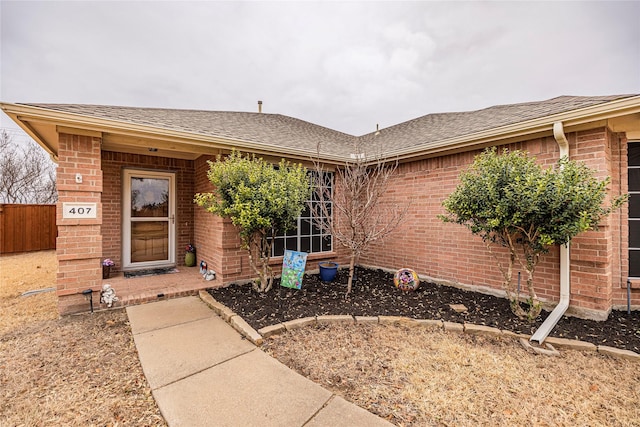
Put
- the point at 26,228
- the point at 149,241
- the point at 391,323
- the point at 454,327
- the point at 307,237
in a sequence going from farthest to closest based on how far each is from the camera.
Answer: the point at 26,228 → the point at 149,241 → the point at 307,237 → the point at 391,323 → the point at 454,327

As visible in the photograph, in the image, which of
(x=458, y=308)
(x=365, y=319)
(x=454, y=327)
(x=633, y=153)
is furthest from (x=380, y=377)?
(x=633, y=153)

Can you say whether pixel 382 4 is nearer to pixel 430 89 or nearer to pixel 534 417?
pixel 430 89

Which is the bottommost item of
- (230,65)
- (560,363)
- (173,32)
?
(560,363)

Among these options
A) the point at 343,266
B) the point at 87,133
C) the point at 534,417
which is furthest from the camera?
the point at 343,266

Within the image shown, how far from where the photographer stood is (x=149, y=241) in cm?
593

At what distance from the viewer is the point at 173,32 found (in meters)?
7.40

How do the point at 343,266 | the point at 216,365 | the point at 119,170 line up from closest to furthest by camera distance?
1. the point at 216,365
2. the point at 119,170
3. the point at 343,266

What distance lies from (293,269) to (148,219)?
377cm

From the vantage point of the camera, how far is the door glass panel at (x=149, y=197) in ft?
18.9

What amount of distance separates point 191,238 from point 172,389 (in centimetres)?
469

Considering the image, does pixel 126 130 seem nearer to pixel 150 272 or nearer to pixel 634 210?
pixel 150 272

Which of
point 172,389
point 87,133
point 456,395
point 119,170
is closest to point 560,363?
point 456,395

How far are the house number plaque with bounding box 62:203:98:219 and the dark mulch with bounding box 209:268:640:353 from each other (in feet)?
7.02

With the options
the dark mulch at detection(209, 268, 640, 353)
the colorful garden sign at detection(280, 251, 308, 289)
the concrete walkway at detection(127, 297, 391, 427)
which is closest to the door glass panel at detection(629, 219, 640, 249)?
the dark mulch at detection(209, 268, 640, 353)
